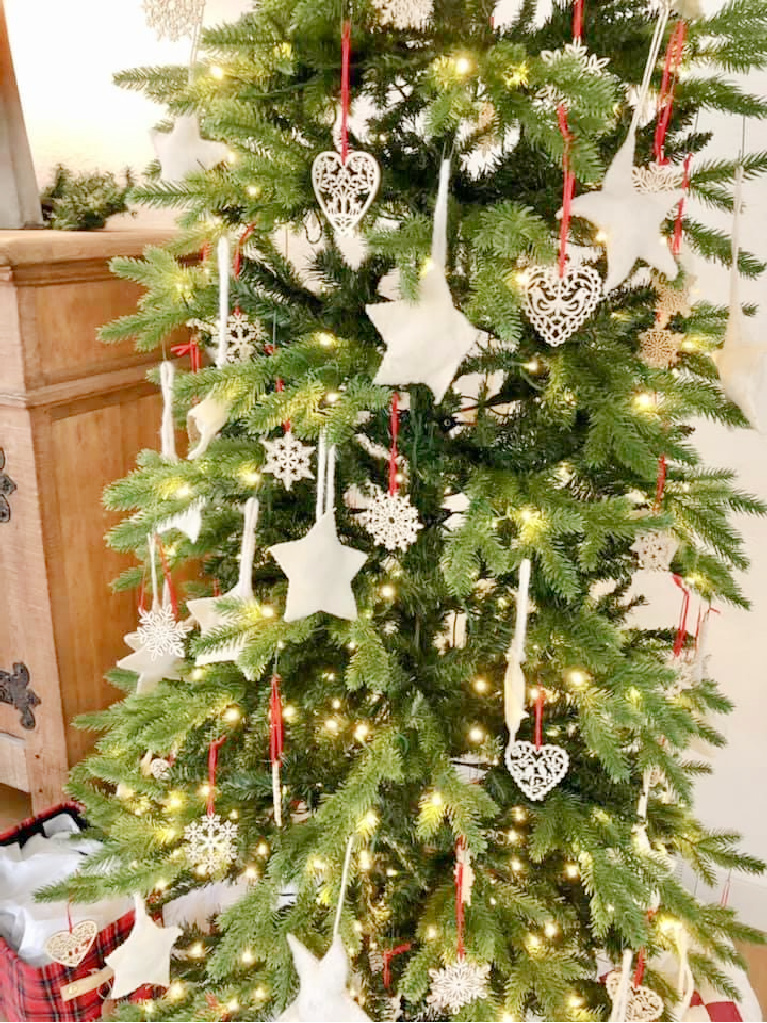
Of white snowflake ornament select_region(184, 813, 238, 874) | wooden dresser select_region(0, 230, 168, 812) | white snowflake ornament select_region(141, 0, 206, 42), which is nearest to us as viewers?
white snowflake ornament select_region(141, 0, 206, 42)

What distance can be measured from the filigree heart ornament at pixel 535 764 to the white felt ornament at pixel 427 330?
42 centimetres

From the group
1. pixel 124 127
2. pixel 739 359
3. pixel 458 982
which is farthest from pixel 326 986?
pixel 124 127

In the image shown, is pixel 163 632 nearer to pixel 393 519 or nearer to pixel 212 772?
pixel 212 772

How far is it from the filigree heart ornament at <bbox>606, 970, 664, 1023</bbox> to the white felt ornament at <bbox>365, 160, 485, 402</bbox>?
818mm

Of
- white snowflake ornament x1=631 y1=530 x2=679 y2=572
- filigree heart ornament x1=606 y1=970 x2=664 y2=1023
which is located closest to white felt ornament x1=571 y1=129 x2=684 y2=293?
white snowflake ornament x1=631 y1=530 x2=679 y2=572

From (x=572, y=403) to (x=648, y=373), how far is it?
10 centimetres

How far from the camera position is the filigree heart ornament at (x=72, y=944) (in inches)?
47.6

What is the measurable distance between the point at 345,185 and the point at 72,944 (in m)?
1.10

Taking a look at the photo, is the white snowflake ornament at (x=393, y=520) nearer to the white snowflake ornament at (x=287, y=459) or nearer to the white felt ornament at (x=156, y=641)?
the white snowflake ornament at (x=287, y=459)

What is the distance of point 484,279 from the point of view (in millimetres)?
832

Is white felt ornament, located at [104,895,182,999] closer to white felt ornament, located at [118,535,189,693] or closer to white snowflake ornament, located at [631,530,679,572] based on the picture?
white felt ornament, located at [118,535,189,693]

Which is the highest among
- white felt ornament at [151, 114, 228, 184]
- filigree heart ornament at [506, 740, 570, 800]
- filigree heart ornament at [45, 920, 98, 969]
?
white felt ornament at [151, 114, 228, 184]

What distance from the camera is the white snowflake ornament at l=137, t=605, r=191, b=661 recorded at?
3.40ft

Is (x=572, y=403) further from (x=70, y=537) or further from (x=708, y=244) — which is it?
(x=70, y=537)
